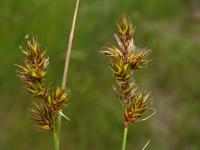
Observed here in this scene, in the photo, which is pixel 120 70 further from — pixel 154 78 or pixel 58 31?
pixel 154 78

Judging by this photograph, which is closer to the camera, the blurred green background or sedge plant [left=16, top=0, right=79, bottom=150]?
sedge plant [left=16, top=0, right=79, bottom=150]

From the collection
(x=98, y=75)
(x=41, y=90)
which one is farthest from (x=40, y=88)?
(x=98, y=75)

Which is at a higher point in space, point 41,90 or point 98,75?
point 98,75

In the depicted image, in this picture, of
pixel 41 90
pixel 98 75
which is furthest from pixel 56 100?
pixel 98 75

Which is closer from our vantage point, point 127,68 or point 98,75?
point 127,68

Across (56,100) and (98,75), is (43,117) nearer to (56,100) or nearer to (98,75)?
(56,100)

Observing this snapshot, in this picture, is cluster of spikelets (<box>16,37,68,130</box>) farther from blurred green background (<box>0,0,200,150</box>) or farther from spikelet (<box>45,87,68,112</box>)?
blurred green background (<box>0,0,200,150</box>)

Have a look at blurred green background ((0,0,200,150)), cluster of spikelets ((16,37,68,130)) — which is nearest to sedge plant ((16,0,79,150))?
cluster of spikelets ((16,37,68,130))
